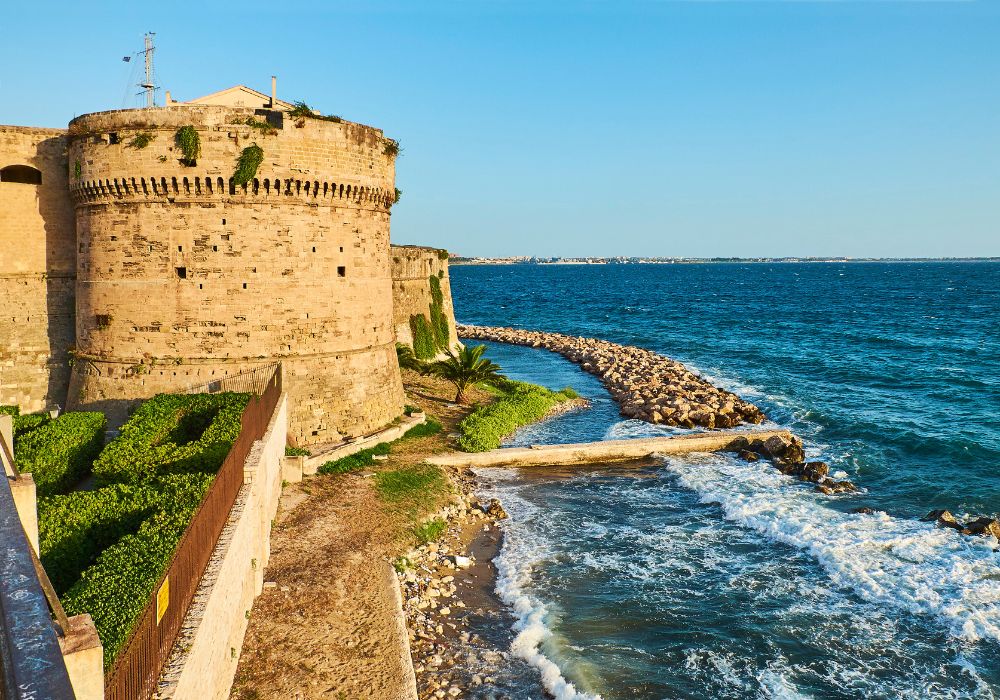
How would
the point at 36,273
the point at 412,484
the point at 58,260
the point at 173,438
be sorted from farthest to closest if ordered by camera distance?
1. the point at 58,260
2. the point at 36,273
3. the point at 412,484
4. the point at 173,438

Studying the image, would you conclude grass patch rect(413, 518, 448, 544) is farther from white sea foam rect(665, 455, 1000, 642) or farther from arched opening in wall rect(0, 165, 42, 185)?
arched opening in wall rect(0, 165, 42, 185)

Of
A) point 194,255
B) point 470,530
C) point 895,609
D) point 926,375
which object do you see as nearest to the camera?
point 895,609

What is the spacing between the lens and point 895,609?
49.9 ft

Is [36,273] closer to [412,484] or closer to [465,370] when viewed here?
[412,484]

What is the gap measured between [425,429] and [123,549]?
53.6 ft

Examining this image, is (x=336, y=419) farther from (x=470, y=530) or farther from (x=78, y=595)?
(x=78, y=595)

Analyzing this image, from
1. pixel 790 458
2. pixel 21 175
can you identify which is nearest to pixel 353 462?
pixel 21 175

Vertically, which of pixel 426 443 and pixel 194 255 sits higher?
pixel 194 255

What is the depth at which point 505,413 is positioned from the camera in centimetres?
3028

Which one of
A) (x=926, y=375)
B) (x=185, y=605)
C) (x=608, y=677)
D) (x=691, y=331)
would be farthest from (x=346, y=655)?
(x=691, y=331)

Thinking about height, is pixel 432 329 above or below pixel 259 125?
below

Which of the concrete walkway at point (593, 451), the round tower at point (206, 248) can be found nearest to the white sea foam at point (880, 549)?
the concrete walkway at point (593, 451)

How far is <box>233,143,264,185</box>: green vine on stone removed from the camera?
19.8m

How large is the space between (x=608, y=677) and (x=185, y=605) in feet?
25.1
